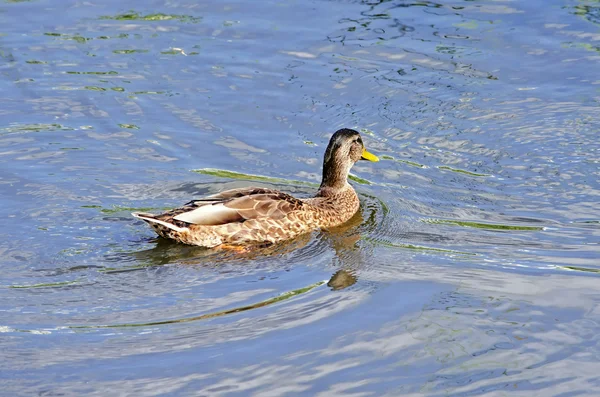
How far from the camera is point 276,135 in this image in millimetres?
11945

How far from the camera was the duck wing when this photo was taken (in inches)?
390

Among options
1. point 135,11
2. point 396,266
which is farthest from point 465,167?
point 135,11

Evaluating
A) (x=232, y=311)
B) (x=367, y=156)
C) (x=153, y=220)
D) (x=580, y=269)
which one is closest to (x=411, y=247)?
(x=580, y=269)

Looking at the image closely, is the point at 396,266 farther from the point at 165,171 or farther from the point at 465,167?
the point at 165,171

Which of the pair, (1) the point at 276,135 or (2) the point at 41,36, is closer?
(1) the point at 276,135

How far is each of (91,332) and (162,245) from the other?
224 cm

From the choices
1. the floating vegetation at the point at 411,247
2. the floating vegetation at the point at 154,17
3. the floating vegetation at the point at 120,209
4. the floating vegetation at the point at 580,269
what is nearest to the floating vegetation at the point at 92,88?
the floating vegetation at the point at 154,17

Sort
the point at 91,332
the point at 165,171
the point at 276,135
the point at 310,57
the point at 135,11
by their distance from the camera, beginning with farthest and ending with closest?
the point at 135,11, the point at 310,57, the point at 276,135, the point at 165,171, the point at 91,332

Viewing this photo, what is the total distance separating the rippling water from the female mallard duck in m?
0.16

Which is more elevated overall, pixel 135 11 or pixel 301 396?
pixel 135 11

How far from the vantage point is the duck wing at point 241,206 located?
9.90 m

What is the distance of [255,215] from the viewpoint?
10125mm

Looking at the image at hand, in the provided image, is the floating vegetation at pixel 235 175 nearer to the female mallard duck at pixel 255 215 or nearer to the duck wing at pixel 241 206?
the female mallard duck at pixel 255 215

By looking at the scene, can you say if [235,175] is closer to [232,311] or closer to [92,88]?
[92,88]
